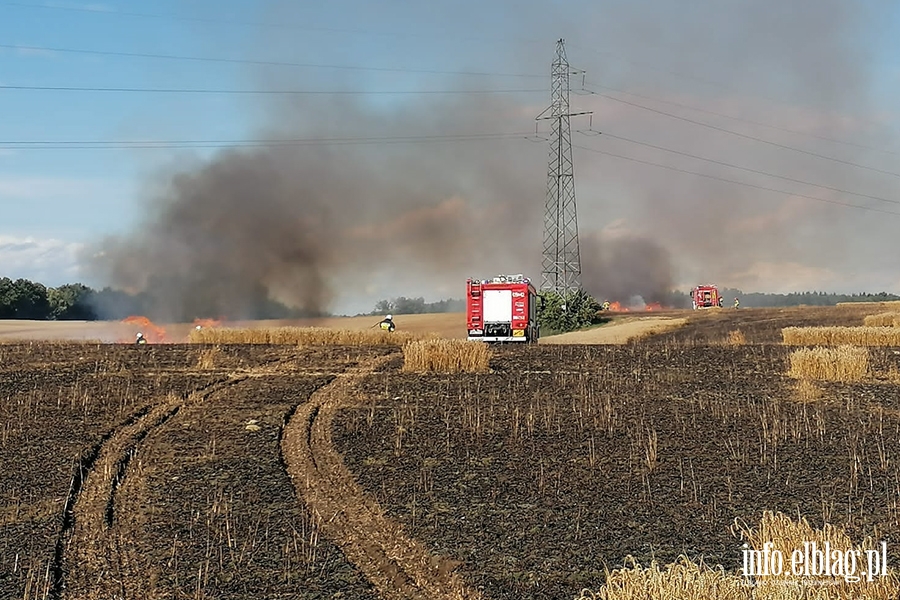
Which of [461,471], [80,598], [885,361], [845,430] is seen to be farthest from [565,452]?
[885,361]

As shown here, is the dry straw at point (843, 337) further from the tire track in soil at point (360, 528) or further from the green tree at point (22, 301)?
the green tree at point (22, 301)

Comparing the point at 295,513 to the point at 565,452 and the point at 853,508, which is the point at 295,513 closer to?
the point at 565,452

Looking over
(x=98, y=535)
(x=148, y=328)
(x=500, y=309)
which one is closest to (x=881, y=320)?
(x=500, y=309)

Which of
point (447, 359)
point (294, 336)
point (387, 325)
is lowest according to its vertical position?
point (447, 359)

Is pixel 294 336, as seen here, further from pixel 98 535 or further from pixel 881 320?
pixel 881 320

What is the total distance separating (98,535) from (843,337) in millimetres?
33376

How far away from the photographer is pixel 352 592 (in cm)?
791

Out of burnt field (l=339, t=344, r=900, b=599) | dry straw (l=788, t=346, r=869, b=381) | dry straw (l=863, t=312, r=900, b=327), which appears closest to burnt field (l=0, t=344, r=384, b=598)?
burnt field (l=339, t=344, r=900, b=599)

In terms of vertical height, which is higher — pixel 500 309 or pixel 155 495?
pixel 500 309

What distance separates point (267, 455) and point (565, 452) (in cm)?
536

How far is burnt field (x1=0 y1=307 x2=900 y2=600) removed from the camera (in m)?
8.59

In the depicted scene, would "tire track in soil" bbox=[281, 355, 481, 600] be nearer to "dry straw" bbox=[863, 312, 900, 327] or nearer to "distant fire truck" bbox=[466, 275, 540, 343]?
"distant fire truck" bbox=[466, 275, 540, 343]

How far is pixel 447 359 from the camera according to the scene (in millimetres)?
25000

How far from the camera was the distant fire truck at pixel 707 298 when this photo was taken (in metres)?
83.9
